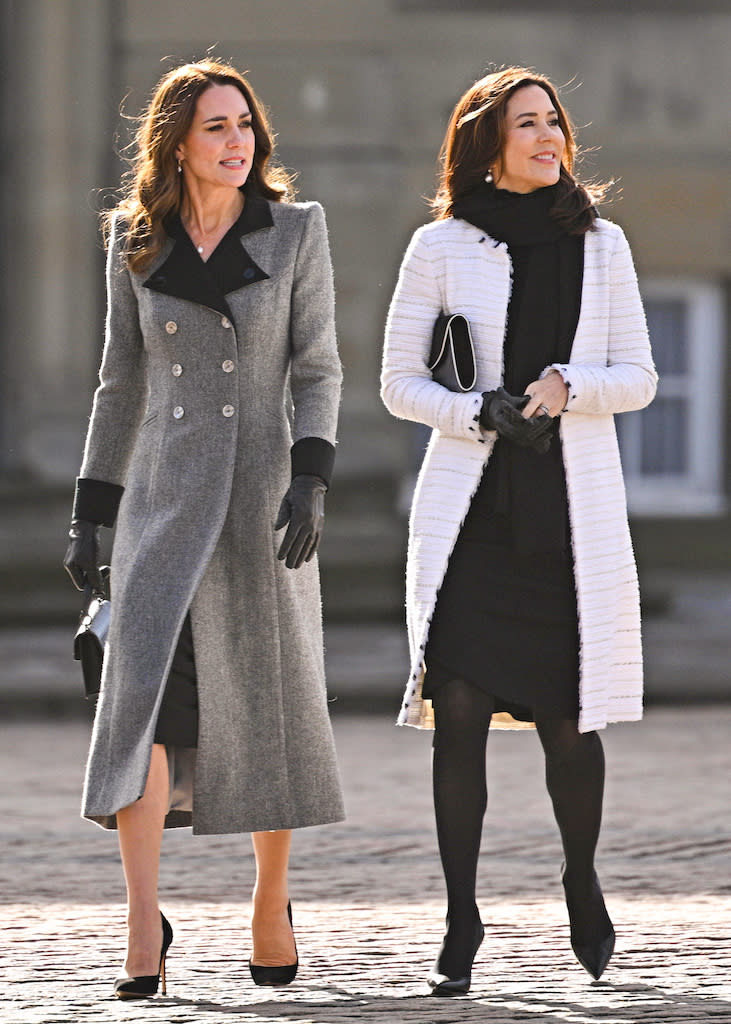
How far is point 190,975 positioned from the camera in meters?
4.36

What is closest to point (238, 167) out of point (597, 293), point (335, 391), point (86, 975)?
point (335, 391)

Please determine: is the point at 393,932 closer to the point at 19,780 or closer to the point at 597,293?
the point at 597,293

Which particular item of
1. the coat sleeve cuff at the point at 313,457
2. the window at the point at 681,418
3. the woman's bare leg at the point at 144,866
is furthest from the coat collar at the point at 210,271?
the window at the point at 681,418

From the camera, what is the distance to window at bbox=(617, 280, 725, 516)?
49.4 ft

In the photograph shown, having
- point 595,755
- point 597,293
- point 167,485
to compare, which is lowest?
point 595,755

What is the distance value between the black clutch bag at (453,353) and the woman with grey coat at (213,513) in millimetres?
222

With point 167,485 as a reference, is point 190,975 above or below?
below

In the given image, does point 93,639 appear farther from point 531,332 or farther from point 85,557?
point 531,332

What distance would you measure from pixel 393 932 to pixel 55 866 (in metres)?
1.42

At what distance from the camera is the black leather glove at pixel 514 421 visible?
416cm

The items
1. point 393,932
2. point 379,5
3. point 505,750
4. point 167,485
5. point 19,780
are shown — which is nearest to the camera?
point 167,485

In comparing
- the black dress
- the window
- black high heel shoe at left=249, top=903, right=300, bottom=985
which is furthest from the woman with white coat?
the window

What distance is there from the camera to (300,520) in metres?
4.11

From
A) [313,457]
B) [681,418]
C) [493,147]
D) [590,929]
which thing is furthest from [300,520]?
[681,418]
